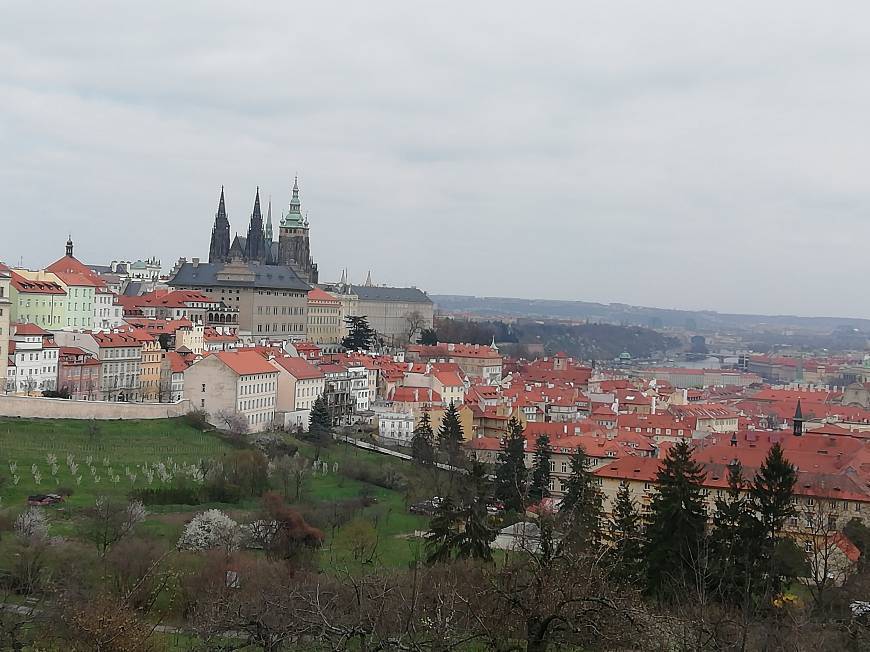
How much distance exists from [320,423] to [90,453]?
15449mm

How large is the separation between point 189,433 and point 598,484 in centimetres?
1765

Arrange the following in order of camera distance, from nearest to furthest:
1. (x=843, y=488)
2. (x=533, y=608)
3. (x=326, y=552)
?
(x=533, y=608) → (x=326, y=552) → (x=843, y=488)

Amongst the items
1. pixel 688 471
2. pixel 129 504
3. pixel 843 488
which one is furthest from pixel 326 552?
pixel 843 488

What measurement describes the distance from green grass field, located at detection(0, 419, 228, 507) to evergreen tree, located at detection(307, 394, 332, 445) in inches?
234

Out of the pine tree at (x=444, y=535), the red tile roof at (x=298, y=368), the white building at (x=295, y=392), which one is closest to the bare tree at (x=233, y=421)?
the white building at (x=295, y=392)

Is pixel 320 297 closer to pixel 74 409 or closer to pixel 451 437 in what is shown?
pixel 451 437

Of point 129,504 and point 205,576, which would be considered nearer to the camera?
point 205,576

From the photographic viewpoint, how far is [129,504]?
123 feet

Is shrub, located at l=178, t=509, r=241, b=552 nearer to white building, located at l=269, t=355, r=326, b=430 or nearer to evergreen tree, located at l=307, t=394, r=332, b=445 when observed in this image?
evergreen tree, located at l=307, t=394, r=332, b=445

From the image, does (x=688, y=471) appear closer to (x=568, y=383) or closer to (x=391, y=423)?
(x=391, y=423)

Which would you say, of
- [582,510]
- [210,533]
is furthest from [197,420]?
[582,510]

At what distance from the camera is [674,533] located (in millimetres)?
30609

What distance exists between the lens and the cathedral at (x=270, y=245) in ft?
397

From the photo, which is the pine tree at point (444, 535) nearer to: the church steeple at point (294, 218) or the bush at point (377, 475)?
the bush at point (377, 475)
